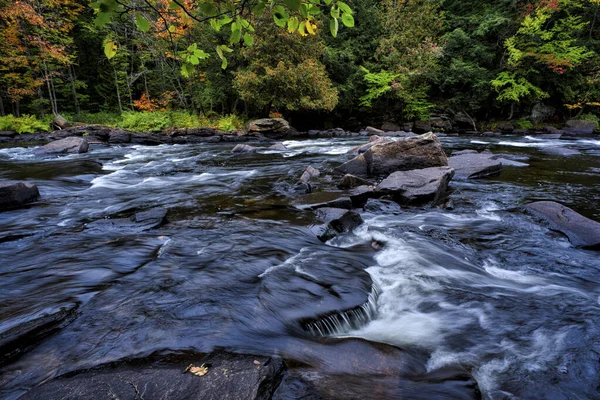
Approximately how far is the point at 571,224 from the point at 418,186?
7.51 feet

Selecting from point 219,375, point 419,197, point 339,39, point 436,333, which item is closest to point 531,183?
point 419,197

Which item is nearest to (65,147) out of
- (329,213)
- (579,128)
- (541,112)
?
(329,213)

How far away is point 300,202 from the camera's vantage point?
18.8 ft

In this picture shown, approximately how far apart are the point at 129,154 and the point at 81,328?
40.2ft

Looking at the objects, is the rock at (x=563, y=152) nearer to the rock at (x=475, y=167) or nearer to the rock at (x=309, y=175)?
the rock at (x=475, y=167)

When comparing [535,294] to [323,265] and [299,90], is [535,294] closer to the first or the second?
[323,265]

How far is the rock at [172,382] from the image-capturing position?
5.10 ft

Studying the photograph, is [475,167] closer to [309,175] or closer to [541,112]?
[309,175]

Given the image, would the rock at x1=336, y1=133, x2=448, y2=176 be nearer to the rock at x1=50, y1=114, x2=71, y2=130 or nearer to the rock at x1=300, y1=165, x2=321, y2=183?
the rock at x1=300, y1=165, x2=321, y2=183

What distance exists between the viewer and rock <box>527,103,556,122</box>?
69.9 feet

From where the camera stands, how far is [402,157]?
307 inches

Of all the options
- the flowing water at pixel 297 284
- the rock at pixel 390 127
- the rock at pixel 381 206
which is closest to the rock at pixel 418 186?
the rock at pixel 381 206

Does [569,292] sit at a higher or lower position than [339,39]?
lower

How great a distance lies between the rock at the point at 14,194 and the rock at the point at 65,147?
7929 millimetres
